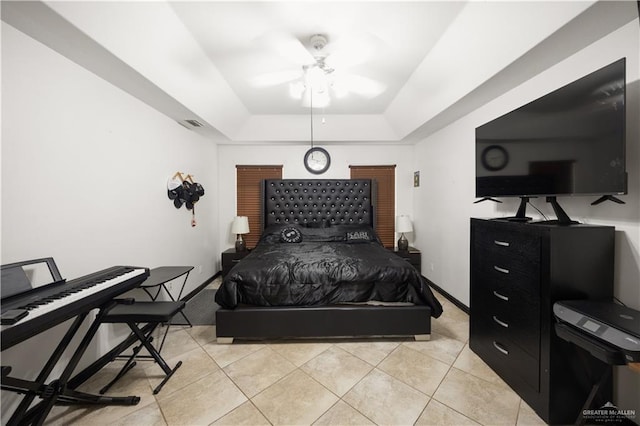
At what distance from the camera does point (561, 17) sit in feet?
4.10

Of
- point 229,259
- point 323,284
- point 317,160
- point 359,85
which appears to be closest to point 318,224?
point 317,160

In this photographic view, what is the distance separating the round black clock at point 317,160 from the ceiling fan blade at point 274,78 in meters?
1.46

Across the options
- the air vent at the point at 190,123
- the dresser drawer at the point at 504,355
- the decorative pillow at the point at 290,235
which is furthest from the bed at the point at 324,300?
the air vent at the point at 190,123

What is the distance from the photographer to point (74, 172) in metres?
1.59

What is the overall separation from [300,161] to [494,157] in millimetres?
2729

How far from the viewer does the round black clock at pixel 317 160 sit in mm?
3883

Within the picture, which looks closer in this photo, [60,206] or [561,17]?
[561,17]

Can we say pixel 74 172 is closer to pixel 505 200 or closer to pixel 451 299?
pixel 505 200

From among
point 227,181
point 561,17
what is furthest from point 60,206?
point 561,17

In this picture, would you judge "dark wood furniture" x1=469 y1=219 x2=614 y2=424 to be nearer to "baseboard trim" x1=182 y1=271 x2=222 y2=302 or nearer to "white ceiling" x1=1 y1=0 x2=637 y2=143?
"white ceiling" x1=1 y1=0 x2=637 y2=143

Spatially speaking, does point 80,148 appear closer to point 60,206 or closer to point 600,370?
point 60,206

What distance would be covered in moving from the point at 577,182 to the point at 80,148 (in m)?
3.26

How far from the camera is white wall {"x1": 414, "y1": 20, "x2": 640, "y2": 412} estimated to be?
1.26m

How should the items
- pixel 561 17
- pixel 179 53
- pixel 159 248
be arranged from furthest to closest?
1. pixel 159 248
2. pixel 179 53
3. pixel 561 17
